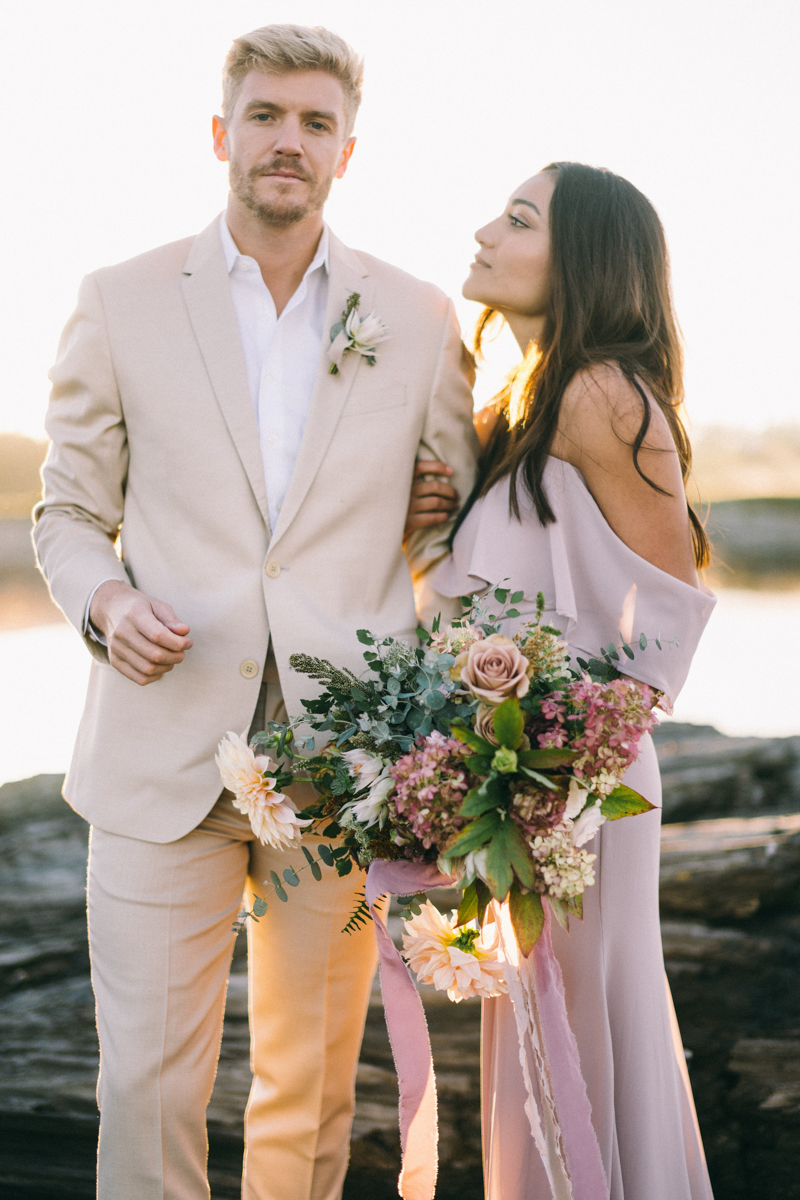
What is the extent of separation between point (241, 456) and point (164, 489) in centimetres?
18

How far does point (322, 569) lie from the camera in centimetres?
211

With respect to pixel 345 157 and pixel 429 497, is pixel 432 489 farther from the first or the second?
pixel 345 157

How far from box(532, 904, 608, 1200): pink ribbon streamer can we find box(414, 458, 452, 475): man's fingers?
1.02 meters

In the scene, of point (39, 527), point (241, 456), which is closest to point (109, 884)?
point (39, 527)

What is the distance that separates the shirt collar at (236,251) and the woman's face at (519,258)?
1.25 ft

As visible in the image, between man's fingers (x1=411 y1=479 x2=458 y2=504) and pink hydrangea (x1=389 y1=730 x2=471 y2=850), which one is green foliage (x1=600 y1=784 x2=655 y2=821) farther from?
man's fingers (x1=411 y1=479 x2=458 y2=504)

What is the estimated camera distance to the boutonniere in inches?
83.9

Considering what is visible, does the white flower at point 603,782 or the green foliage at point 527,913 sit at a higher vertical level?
the white flower at point 603,782

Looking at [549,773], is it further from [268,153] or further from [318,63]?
[318,63]

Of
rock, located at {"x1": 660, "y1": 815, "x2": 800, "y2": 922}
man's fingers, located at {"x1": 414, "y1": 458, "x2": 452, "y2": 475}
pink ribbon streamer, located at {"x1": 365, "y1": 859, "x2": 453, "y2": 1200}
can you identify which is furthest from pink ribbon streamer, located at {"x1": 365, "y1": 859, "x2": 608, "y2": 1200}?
rock, located at {"x1": 660, "y1": 815, "x2": 800, "y2": 922}

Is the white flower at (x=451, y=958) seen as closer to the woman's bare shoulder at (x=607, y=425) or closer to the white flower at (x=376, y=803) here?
the white flower at (x=376, y=803)

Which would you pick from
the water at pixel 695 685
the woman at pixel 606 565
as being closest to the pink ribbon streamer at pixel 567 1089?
the woman at pixel 606 565

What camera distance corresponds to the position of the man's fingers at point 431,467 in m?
2.28

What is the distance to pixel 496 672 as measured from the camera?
1.53m
